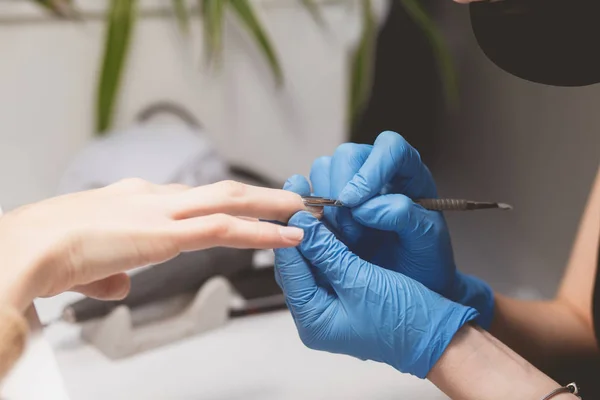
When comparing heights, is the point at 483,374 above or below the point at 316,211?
below

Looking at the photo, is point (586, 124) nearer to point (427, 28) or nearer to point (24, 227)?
point (427, 28)

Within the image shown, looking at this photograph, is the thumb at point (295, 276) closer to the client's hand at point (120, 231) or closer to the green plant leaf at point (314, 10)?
the client's hand at point (120, 231)

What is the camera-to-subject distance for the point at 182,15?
4.15 feet

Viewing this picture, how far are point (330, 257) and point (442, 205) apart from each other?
0.56ft

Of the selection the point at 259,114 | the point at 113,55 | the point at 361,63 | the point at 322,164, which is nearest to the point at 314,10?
the point at 361,63

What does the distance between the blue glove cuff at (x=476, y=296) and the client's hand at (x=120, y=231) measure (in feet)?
0.98

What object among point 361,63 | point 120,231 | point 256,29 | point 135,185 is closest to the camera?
point 120,231

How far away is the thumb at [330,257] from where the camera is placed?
0.64 metres

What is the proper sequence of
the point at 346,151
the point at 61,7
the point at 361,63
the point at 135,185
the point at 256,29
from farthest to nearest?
the point at 361,63 < the point at 256,29 < the point at 61,7 < the point at 346,151 < the point at 135,185

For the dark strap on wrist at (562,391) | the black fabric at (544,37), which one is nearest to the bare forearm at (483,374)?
the dark strap on wrist at (562,391)

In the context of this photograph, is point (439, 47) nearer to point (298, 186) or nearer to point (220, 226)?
point (298, 186)

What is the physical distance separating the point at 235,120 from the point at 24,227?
35.6 inches

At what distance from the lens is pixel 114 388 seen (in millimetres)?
781

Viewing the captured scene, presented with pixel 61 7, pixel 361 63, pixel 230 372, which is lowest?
pixel 230 372
